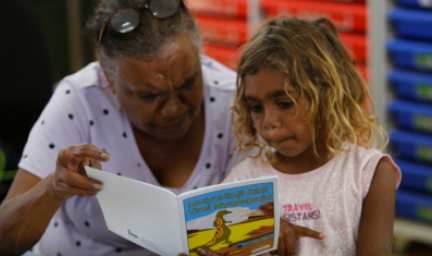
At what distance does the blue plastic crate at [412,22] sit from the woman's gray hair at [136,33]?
134 cm

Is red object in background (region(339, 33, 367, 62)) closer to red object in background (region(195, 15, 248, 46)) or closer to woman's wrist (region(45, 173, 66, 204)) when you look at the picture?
red object in background (region(195, 15, 248, 46))

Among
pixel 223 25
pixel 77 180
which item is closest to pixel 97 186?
pixel 77 180

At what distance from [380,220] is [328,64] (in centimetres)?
38

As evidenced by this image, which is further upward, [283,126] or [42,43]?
[42,43]

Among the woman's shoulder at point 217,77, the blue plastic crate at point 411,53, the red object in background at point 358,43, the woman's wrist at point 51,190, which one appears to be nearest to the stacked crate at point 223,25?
the red object in background at point 358,43

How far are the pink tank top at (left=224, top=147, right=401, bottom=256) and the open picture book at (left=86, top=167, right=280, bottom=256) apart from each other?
15cm

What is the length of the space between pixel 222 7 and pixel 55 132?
188cm

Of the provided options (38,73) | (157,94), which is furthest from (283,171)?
(38,73)

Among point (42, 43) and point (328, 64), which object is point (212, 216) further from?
point (42, 43)

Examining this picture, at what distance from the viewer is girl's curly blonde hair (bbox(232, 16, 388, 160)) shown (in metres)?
1.32

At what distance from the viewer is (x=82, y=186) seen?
50.2 inches

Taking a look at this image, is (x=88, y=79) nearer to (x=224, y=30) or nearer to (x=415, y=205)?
(x=224, y=30)

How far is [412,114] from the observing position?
8.71ft

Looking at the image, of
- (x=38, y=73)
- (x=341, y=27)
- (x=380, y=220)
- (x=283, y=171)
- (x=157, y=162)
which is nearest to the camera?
(x=380, y=220)
